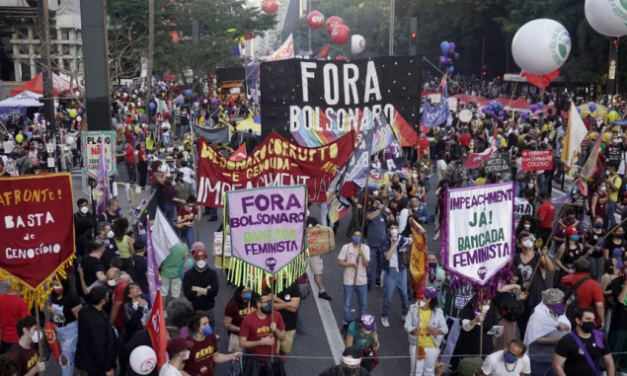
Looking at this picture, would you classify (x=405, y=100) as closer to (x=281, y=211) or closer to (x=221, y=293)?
(x=221, y=293)

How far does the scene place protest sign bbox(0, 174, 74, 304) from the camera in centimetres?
726

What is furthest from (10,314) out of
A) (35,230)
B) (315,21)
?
(315,21)

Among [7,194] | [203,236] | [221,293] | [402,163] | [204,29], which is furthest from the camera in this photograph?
[204,29]

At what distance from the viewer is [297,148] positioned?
34.3 ft

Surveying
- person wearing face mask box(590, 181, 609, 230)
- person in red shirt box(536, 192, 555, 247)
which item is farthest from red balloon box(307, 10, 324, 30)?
person in red shirt box(536, 192, 555, 247)

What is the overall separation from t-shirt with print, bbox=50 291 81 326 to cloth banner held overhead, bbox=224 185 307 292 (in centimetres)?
181

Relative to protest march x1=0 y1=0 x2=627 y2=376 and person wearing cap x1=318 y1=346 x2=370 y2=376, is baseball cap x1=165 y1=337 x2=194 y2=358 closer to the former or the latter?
protest march x1=0 y1=0 x2=627 y2=376

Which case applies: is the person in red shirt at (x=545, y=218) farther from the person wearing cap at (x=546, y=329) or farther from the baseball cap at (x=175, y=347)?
the baseball cap at (x=175, y=347)

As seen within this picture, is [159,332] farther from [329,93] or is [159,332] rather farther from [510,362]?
[329,93]

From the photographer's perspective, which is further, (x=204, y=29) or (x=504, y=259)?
(x=204, y=29)

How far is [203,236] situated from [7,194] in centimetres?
772

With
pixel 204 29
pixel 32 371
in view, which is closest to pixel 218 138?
pixel 32 371

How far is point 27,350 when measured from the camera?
654 centimetres

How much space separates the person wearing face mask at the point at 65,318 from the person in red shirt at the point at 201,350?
158 centimetres
